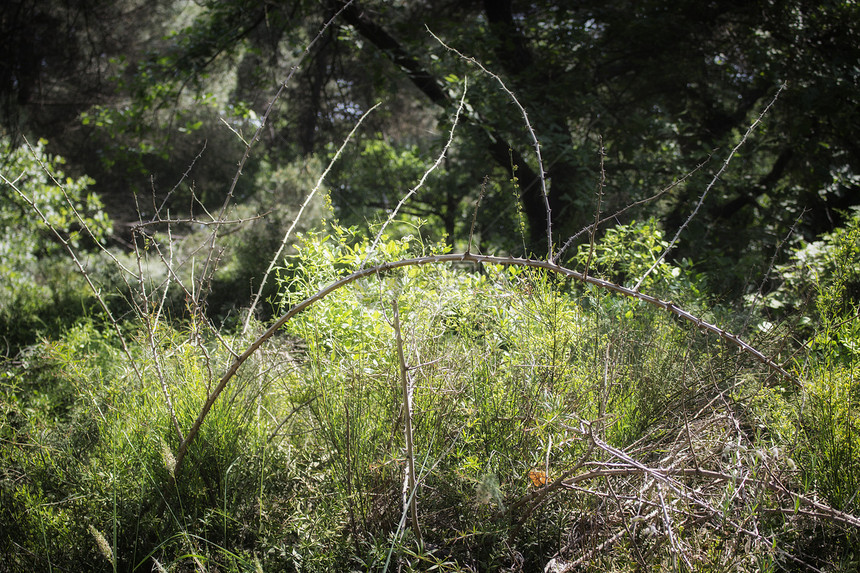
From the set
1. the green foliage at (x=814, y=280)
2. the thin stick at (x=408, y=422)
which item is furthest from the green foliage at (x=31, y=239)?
the green foliage at (x=814, y=280)

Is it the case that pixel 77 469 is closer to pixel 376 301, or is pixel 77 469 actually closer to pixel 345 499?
pixel 345 499

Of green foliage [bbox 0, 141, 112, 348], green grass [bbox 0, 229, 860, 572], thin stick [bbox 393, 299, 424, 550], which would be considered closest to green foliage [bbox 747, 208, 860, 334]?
green grass [bbox 0, 229, 860, 572]

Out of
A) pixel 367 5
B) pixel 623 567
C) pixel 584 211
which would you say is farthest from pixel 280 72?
pixel 623 567

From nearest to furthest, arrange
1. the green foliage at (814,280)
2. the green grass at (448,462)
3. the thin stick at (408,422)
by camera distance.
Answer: the thin stick at (408,422), the green grass at (448,462), the green foliage at (814,280)

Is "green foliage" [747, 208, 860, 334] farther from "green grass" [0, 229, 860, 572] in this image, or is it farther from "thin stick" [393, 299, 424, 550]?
"thin stick" [393, 299, 424, 550]

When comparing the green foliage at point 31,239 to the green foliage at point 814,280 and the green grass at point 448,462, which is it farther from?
the green foliage at point 814,280

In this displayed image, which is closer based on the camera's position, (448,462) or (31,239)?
(448,462)

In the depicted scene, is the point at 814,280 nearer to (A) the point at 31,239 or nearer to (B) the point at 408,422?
(B) the point at 408,422

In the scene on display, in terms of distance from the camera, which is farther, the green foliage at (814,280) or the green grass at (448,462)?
the green foliage at (814,280)

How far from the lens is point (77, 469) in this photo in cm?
225

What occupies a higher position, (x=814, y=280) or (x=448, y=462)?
(x=814, y=280)

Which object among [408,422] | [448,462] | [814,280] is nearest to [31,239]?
[448,462]

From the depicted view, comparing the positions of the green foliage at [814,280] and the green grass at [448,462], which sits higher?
the green foliage at [814,280]

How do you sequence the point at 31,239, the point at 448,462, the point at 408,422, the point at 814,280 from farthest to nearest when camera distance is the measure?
the point at 31,239 → the point at 814,280 → the point at 448,462 → the point at 408,422
